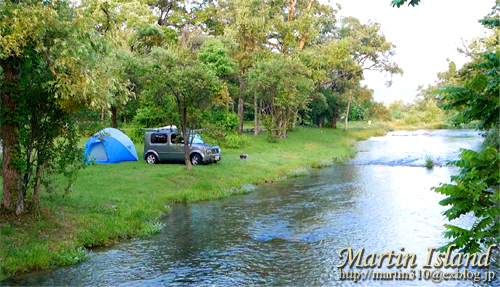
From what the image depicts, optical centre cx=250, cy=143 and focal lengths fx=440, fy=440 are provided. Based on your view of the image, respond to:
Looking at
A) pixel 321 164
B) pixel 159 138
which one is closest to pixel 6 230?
pixel 159 138

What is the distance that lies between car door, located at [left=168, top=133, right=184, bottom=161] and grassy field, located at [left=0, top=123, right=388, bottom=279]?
0.70 meters

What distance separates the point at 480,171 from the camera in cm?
508

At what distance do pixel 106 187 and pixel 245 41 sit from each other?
28196 millimetres

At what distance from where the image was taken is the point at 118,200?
1597cm

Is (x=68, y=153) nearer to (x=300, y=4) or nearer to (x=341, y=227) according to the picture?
(x=341, y=227)

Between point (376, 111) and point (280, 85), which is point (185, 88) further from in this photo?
point (376, 111)

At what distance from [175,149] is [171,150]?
274 mm

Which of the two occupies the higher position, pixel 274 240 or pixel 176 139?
pixel 176 139

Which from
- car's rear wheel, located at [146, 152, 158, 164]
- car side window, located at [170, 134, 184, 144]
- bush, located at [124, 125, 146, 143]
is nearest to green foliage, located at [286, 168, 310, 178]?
car side window, located at [170, 134, 184, 144]

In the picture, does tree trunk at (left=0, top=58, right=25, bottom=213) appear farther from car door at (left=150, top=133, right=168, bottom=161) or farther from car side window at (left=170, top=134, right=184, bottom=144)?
car door at (left=150, top=133, right=168, bottom=161)

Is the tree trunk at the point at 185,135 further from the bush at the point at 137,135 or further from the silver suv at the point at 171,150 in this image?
the bush at the point at 137,135

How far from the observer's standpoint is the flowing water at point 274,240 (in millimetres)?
9859

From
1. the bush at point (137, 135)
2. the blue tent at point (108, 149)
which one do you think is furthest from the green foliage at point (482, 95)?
the bush at point (137, 135)

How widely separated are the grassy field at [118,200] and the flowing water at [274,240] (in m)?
0.54
